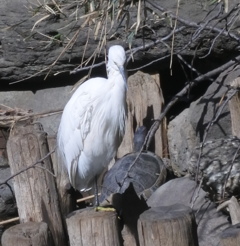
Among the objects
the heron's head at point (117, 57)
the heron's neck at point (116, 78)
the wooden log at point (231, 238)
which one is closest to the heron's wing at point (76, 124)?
the heron's neck at point (116, 78)

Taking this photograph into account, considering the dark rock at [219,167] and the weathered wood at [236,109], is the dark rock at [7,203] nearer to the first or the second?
the dark rock at [219,167]

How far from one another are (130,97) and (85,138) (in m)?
1.05

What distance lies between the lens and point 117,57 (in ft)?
12.9

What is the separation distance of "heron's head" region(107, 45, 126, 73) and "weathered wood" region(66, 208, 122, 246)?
0.95 m

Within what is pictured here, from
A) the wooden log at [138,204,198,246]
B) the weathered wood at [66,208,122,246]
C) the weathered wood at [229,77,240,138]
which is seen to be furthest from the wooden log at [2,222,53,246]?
the weathered wood at [229,77,240,138]

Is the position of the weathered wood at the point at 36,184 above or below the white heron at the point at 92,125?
below

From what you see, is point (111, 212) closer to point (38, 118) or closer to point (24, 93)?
point (38, 118)

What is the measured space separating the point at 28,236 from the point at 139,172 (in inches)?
76.9

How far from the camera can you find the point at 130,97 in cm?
534

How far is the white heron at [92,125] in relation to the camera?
4.18 metres

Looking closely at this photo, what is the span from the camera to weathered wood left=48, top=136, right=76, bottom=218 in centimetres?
420

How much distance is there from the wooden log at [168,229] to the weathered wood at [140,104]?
8.05 feet

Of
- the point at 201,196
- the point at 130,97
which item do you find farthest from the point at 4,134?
the point at 201,196

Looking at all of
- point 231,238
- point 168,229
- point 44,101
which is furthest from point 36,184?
point 44,101
